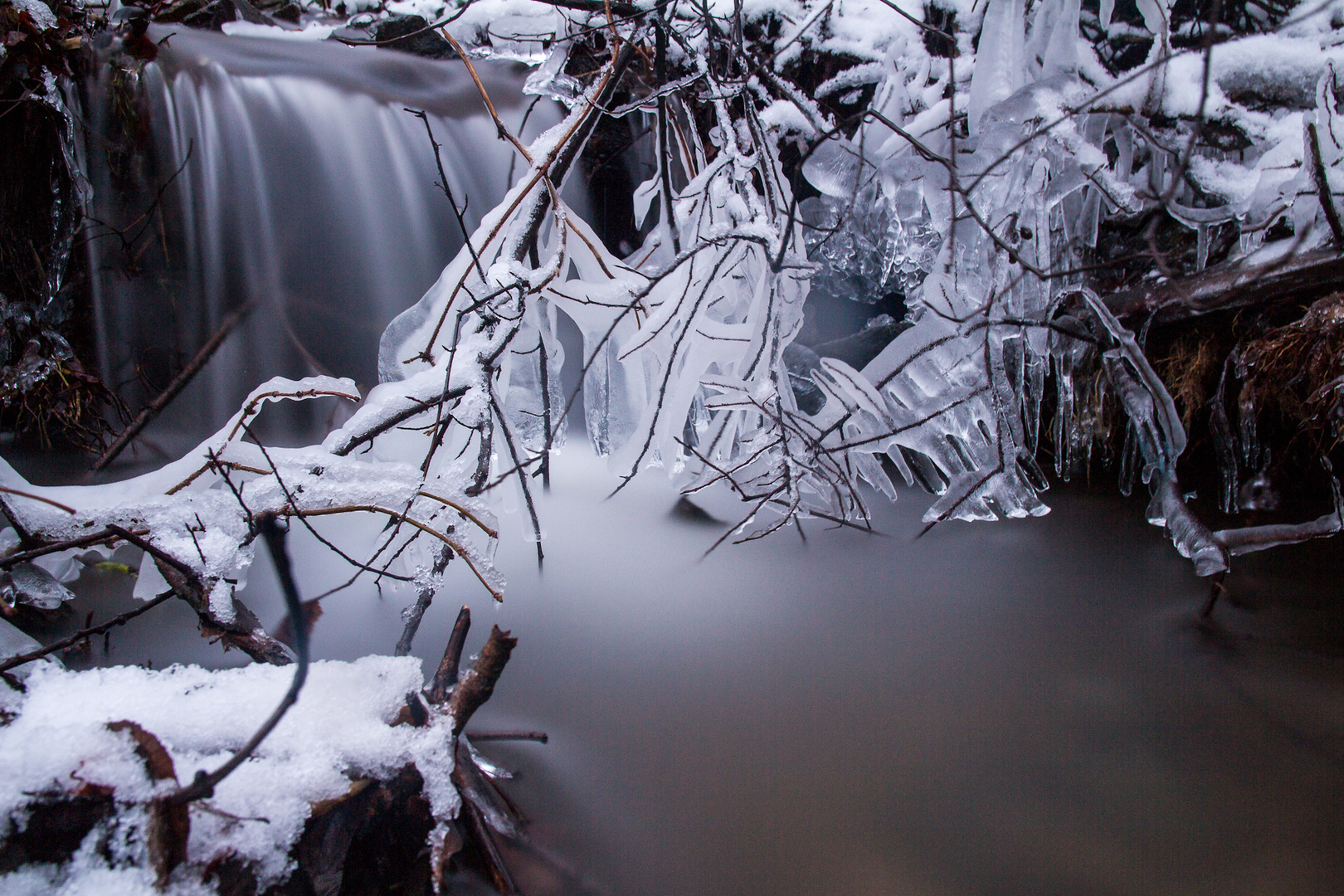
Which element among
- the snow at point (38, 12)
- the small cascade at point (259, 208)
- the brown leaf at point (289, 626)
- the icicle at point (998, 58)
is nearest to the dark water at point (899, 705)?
the brown leaf at point (289, 626)

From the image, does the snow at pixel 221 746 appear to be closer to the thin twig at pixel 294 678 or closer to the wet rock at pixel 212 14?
the thin twig at pixel 294 678

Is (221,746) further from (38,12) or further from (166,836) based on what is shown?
(38,12)

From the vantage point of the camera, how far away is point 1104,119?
2.36 metres

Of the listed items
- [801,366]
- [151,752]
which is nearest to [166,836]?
[151,752]

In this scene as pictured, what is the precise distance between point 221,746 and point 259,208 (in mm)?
2720

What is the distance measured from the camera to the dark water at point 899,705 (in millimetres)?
1173

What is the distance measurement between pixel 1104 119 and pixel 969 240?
67 centimetres

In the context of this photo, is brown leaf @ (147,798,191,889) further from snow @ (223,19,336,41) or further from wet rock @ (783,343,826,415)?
snow @ (223,19,336,41)

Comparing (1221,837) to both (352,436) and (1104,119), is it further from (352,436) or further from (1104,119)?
(1104,119)

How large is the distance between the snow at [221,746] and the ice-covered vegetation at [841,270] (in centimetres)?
21

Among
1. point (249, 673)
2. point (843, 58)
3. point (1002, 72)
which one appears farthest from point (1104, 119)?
point (249, 673)

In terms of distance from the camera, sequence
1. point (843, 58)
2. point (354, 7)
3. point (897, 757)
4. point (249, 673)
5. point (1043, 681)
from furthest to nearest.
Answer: point (354, 7)
point (843, 58)
point (1043, 681)
point (897, 757)
point (249, 673)

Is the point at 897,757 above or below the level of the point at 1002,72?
below

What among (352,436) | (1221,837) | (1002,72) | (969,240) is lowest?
(1221,837)
